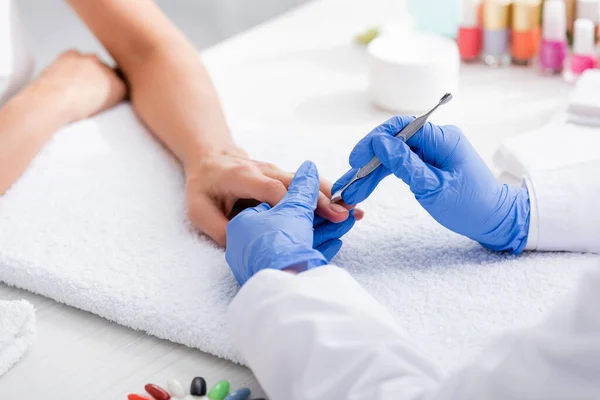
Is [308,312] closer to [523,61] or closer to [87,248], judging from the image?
[87,248]

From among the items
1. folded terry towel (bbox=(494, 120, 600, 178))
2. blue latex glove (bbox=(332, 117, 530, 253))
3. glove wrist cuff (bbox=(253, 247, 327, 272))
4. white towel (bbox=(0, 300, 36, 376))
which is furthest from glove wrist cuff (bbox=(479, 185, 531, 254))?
white towel (bbox=(0, 300, 36, 376))

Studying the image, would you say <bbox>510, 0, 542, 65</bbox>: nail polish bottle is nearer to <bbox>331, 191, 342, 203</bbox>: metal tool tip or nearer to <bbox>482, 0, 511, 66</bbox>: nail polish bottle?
<bbox>482, 0, 511, 66</bbox>: nail polish bottle

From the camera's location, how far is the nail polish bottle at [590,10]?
1.38 meters

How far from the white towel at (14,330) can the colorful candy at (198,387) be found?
185 millimetres

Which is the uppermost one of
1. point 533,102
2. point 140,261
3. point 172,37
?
point 172,37

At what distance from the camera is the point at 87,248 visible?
93 cm

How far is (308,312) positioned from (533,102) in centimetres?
77

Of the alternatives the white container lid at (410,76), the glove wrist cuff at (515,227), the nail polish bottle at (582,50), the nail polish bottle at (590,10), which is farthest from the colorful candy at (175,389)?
the nail polish bottle at (590,10)

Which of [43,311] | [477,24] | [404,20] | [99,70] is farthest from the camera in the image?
[404,20]

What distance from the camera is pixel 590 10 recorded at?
139cm

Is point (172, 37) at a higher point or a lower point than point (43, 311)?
higher

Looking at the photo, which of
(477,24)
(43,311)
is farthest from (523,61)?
(43,311)

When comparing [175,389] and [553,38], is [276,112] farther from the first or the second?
[175,389]

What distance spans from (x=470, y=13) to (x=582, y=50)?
7.9 inches
